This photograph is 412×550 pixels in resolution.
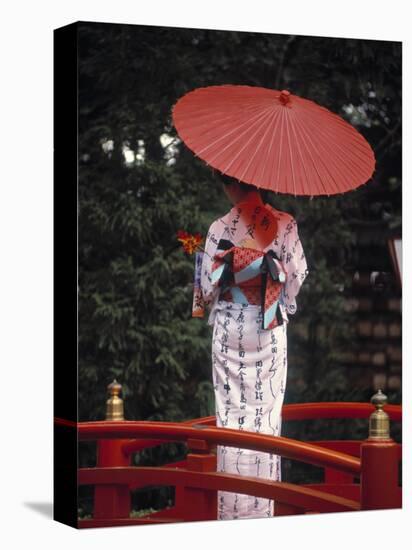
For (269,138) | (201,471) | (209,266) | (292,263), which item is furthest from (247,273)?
(201,471)

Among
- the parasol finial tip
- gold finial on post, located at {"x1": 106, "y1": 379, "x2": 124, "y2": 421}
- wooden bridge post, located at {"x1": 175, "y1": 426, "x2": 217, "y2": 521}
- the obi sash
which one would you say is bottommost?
wooden bridge post, located at {"x1": 175, "y1": 426, "x2": 217, "y2": 521}

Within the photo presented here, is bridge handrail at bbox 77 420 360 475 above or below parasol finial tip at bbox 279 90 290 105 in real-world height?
below

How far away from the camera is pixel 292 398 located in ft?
34.8

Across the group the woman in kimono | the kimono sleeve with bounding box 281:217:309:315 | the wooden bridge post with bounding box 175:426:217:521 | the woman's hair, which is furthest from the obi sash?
the wooden bridge post with bounding box 175:426:217:521

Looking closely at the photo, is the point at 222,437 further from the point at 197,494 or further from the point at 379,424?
the point at 379,424

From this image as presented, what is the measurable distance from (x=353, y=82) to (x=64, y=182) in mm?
2254

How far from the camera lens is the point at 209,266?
1033 centimetres

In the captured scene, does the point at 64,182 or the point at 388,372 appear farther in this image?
the point at 388,372

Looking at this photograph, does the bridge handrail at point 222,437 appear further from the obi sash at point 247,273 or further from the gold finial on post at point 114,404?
the obi sash at point 247,273

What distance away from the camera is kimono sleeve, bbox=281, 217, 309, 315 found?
1053cm

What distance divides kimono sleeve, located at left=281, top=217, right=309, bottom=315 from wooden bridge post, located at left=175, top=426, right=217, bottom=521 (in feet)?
3.78

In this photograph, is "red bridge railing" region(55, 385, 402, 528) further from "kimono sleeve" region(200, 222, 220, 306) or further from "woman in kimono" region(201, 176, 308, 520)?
"kimono sleeve" region(200, 222, 220, 306)

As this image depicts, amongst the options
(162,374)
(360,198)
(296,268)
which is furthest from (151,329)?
(360,198)

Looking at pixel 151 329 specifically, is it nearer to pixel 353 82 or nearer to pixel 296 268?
pixel 296 268
